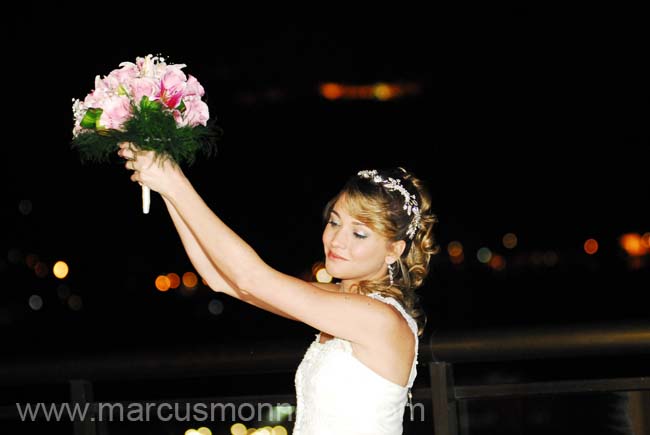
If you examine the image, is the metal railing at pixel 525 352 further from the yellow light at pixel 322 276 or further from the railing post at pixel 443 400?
the yellow light at pixel 322 276

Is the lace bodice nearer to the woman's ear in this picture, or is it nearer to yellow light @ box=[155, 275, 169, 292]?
the woman's ear

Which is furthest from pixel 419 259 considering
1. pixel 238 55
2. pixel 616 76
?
pixel 616 76

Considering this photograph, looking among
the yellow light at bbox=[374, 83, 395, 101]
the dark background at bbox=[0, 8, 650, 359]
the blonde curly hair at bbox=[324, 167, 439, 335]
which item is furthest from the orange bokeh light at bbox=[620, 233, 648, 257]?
the blonde curly hair at bbox=[324, 167, 439, 335]

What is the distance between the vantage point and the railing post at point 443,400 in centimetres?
353

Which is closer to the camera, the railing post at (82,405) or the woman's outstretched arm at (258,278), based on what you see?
the woman's outstretched arm at (258,278)

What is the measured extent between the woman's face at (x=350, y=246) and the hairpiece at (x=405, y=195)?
0.38 ft

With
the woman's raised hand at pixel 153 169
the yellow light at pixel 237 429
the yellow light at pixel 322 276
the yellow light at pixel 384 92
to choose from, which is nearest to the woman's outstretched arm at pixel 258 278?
the woman's raised hand at pixel 153 169

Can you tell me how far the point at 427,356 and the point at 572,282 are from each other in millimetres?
42863

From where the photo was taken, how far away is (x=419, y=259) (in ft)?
10.5

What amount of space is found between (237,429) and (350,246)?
1.21m

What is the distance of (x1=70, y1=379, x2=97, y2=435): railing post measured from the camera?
4.04 metres

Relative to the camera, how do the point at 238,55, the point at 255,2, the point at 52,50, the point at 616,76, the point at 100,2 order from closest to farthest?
the point at 100,2 → the point at 52,50 → the point at 255,2 → the point at 238,55 → the point at 616,76

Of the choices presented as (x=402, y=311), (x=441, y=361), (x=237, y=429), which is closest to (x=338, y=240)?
(x=402, y=311)

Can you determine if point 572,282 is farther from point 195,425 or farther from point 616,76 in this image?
point 195,425
